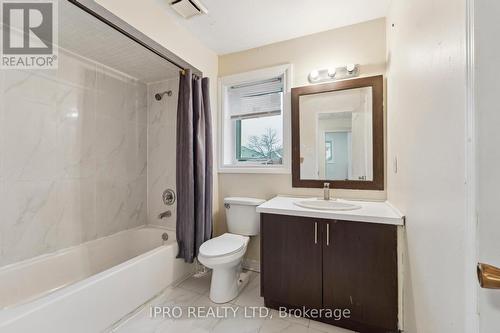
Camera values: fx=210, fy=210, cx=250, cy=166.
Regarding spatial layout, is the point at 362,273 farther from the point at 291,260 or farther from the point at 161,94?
the point at 161,94

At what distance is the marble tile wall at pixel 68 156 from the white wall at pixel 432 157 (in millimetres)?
2625

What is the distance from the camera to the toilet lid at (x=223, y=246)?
5.57 ft

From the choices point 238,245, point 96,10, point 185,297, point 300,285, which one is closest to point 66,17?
point 96,10

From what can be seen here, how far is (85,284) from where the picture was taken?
4.31 feet

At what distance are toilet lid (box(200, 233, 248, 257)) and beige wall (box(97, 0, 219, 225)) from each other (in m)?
0.54

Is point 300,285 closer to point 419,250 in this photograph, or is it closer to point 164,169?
point 419,250

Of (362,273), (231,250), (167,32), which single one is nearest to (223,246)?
(231,250)

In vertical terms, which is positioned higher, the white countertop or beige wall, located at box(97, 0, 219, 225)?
beige wall, located at box(97, 0, 219, 225)

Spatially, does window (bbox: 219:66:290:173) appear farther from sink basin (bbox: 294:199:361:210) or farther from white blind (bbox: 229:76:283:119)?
sink basin (bbox: 294:199:361:210)

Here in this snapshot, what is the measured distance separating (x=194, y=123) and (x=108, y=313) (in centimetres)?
158

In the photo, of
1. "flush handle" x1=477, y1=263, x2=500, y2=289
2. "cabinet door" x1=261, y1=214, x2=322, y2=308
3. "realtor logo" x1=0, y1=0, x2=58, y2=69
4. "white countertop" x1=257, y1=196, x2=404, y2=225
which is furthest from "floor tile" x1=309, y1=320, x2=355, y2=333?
"realtor logo" x1=0, y1=0, x2=58, y2=69

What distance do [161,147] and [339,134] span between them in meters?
2.01

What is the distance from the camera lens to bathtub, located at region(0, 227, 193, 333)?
1136 mm

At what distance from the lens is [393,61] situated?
62.0 inches
